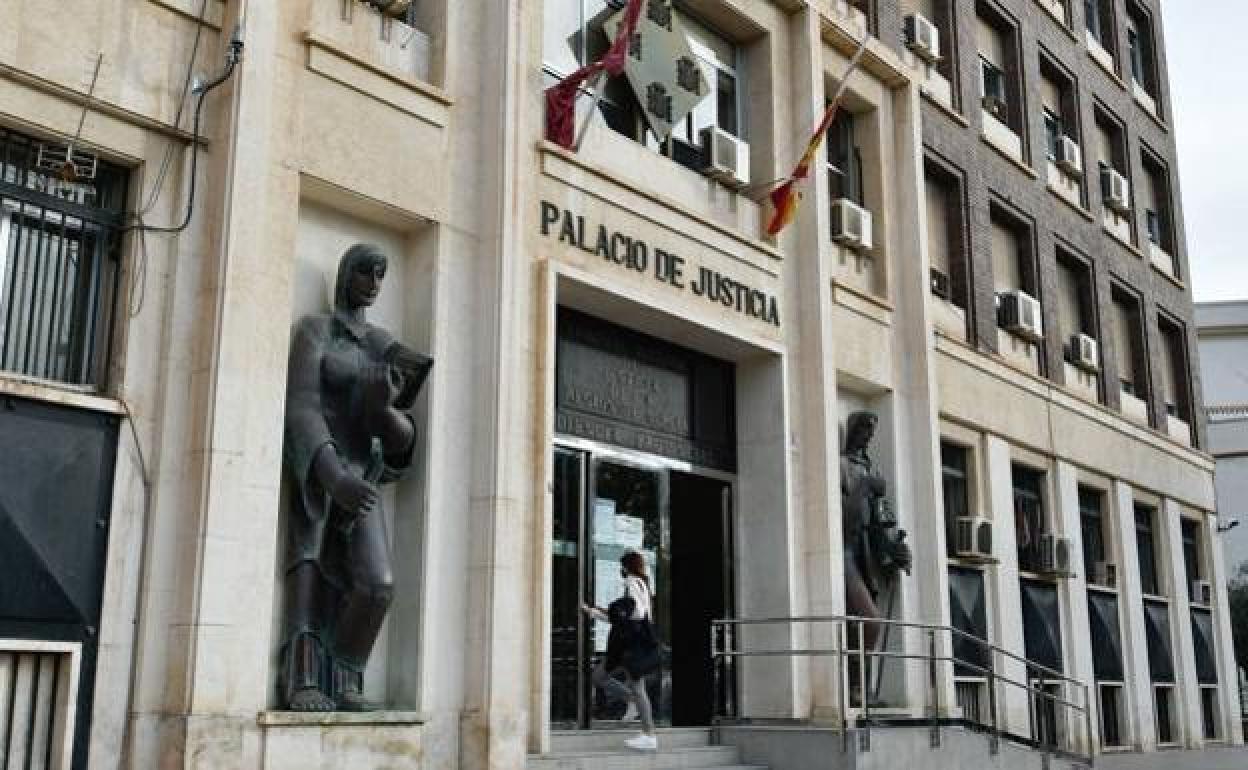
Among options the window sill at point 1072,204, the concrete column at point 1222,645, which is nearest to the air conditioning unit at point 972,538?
the window sill at point 1072,204

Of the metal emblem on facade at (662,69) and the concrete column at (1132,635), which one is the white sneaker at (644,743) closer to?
the metal emblem on facade at (662,69)

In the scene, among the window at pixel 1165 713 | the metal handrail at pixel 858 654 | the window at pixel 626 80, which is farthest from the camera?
the window at pixel 1165 713

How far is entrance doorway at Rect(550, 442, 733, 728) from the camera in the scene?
12211 mm

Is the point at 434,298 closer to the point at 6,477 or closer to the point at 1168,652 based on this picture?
the point at 6,477

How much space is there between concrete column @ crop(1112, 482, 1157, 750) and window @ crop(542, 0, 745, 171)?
35.0 feet

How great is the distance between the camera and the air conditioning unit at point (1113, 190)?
24.1 meters

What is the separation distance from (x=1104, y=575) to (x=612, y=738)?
1195 centimetres

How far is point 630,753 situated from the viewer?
11.1m

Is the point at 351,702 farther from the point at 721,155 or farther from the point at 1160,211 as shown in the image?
the point at 1160,211

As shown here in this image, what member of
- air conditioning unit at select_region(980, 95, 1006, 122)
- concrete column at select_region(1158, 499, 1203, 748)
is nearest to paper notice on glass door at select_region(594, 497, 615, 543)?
air conditioning unit at select_region(980, 95, 1006, 122)

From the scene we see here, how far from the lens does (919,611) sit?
16312mm

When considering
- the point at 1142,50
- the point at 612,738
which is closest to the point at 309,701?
the point at 612,738

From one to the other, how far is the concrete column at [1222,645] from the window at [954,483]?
9704mm

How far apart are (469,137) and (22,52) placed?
3846mm
